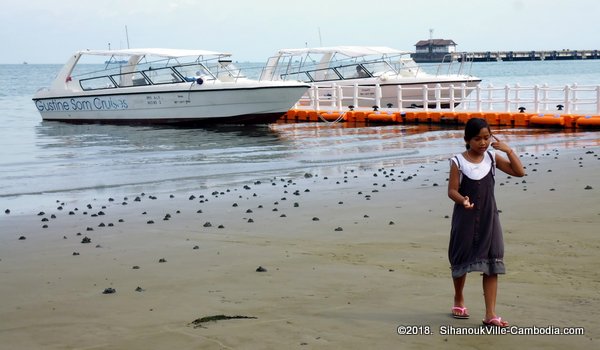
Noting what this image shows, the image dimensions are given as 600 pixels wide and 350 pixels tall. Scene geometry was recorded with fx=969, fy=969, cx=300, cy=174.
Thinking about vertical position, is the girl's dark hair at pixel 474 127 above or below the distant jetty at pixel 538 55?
above

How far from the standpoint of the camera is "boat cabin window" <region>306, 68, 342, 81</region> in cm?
3931

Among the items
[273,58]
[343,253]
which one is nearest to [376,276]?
[343,253]

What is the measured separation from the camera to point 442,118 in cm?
3022

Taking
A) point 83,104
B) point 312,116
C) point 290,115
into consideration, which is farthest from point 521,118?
point 83,104

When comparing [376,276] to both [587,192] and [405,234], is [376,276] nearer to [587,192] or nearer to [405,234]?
[405,234]

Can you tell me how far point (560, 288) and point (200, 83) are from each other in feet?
87.3

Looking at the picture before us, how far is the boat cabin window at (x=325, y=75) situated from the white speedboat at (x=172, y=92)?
18.9 feet

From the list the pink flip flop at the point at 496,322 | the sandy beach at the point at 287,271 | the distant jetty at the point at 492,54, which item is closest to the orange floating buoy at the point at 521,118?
the sandy beach at the point at 287,271

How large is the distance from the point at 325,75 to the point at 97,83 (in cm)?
913

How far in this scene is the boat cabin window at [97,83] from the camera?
36.0 meters

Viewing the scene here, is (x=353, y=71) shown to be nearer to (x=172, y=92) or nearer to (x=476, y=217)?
(x=172, y=92)

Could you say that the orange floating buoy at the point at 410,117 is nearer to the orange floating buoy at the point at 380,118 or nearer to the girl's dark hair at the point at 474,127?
the orange floating buoy at the point at 380,118

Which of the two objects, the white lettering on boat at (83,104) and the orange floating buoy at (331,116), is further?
the white lettering on boat at (83,104)

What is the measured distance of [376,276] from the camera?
307 inches
